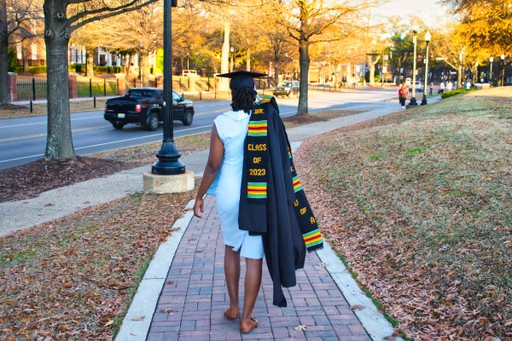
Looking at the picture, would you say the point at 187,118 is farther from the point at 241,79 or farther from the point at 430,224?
the point at 241,79

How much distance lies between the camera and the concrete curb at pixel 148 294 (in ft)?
13.4

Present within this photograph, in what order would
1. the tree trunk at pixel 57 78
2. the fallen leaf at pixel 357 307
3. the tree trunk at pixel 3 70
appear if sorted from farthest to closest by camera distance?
the tree trunk at pixel 3 70 < the tree trunk at pixel 57 78 < the fallen leaf at pixel 357 307

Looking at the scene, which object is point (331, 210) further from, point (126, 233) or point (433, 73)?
point (433, 73)

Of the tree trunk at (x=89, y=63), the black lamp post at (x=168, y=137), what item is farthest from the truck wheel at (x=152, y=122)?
the tree trunk at (x=89, y=63)

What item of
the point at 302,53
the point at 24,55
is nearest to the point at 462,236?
the point at 302,53

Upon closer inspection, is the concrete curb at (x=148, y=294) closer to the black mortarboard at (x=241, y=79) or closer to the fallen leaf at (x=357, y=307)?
the fallen leaf at (x=357, y=307)

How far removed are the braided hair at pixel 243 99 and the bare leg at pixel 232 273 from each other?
1.02 m

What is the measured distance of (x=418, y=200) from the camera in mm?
6902

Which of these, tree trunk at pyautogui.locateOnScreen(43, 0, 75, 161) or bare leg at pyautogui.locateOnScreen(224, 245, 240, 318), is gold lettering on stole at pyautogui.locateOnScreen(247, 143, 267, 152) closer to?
bare leg at pyautogui.locateOnScreen(224, 245, 240, 318)

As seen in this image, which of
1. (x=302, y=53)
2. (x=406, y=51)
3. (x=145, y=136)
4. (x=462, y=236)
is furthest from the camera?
(x=406, y=51)

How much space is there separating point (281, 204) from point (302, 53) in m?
23.3

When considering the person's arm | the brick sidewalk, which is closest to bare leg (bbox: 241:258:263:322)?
the brick sidewalk

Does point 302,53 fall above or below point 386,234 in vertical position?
above

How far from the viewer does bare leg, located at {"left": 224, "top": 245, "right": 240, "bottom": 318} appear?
164 inches
